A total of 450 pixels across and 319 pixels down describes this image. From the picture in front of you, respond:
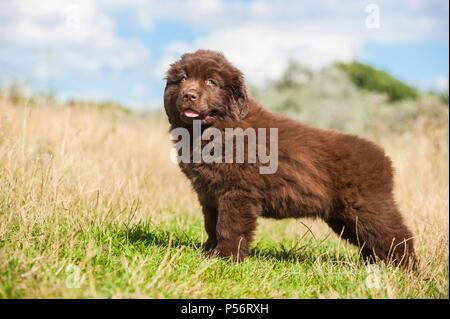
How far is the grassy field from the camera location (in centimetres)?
340

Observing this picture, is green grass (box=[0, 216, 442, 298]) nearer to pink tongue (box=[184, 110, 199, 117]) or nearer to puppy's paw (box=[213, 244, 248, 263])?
puppy's paw (box=[213, 244, 248, 263])

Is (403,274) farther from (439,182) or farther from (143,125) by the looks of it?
(143,125)

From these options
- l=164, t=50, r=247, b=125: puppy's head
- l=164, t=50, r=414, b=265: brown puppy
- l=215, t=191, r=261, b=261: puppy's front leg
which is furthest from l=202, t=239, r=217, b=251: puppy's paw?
l=164, t=50, r=247, b=125: puppy's head

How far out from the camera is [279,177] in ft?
14.9

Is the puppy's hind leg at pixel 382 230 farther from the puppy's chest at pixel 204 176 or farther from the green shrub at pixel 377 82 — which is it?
the green shrub at pixel 377 82

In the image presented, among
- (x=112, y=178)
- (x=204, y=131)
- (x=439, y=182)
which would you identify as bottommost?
(x=439, y=182)

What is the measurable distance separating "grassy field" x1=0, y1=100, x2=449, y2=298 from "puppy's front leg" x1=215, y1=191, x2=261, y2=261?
0.53 ft

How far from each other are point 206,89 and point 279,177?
96cm

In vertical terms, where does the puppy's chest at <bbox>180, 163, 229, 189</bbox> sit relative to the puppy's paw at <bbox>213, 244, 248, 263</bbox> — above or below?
above

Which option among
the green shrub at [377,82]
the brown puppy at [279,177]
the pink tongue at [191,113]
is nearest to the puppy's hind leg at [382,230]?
the brown puppy at [279,177]

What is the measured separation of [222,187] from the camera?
14.7ft
